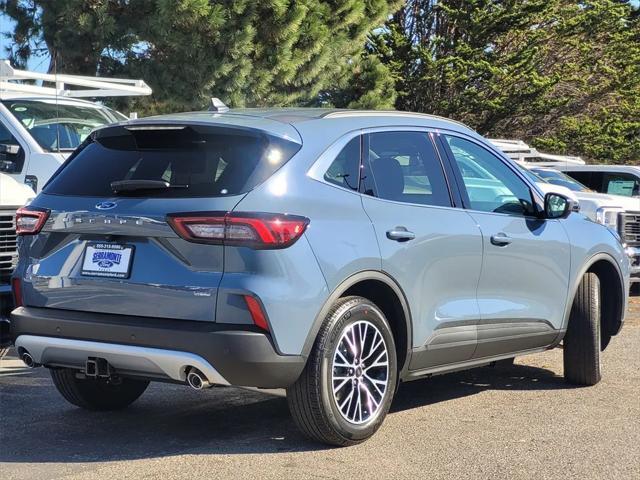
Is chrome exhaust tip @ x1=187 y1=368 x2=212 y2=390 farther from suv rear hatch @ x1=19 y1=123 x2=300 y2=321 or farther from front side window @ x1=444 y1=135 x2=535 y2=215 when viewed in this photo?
front side window @ x1=444 y1=135 x2=535 y2=215

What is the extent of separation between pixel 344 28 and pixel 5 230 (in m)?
11.9

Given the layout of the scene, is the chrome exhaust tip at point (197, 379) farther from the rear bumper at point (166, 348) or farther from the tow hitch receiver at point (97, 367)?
the tow hitch receiver at point (97, 367)

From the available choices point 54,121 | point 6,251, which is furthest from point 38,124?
point 6,251

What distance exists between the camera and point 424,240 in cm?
554

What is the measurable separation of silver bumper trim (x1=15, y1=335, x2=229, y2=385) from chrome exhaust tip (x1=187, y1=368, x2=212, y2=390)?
0.08 feet

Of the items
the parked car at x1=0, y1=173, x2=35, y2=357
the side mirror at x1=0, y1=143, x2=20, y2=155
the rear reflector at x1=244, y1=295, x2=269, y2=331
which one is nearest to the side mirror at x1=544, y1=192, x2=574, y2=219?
the rear reflector at x1=244, y1=295, x2=269, y2=331

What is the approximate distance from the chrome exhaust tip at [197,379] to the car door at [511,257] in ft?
6.37

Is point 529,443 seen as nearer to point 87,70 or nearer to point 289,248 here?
point 289,248

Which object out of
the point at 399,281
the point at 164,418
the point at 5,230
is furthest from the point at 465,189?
the point at 5,230

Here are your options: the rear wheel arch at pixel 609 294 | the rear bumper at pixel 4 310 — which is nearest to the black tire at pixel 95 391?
the rear bumper at pixel 4 310

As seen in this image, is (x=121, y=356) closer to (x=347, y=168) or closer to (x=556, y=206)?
(x=347, y=168)

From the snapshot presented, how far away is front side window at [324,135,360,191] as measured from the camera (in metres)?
5.22

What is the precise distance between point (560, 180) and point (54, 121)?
816 centimetres

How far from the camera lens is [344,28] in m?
18.0
